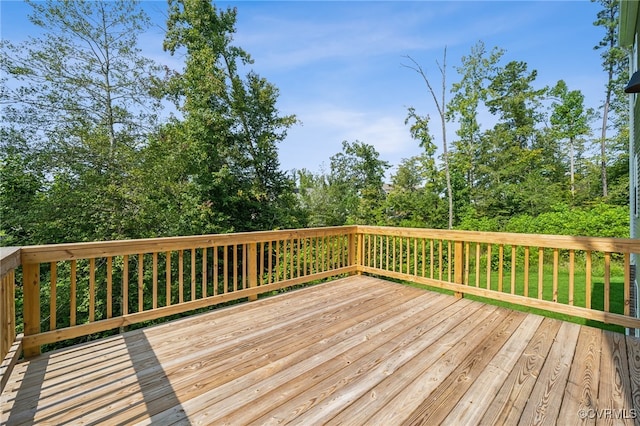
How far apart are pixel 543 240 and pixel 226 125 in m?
9.29

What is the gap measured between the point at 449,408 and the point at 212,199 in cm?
893

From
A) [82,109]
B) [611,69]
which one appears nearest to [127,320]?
[82,109]

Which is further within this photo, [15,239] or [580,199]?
[580,199]

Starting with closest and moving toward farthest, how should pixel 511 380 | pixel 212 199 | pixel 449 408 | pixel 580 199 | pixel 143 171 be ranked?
1. pixel 449 408
2. pixel 511 380
3. pixel 143 171
4. pixel 212 199
5. pixel 580 199

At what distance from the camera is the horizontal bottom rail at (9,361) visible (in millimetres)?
1917

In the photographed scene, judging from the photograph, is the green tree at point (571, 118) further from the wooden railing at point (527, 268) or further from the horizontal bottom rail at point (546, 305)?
the horizontal bottom rail at point (546, 305)

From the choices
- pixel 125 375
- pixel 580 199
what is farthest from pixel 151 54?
pixel 580 199

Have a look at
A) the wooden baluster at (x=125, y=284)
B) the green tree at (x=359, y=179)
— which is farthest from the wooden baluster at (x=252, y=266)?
the green tree at (x=359, y=179)

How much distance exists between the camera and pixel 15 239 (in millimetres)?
7043

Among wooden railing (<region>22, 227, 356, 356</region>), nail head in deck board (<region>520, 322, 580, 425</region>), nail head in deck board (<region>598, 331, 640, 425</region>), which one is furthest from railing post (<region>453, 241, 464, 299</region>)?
wooden railing (<region>22, 227, 356, 356</region>)

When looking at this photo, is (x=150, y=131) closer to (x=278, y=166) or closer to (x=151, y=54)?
(x=151, y=54)

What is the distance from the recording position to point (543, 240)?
126 inches

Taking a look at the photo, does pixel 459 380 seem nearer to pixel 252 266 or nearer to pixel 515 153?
pixel 252 266

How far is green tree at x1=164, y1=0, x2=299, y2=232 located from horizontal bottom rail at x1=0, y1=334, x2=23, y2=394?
6.94 metres
